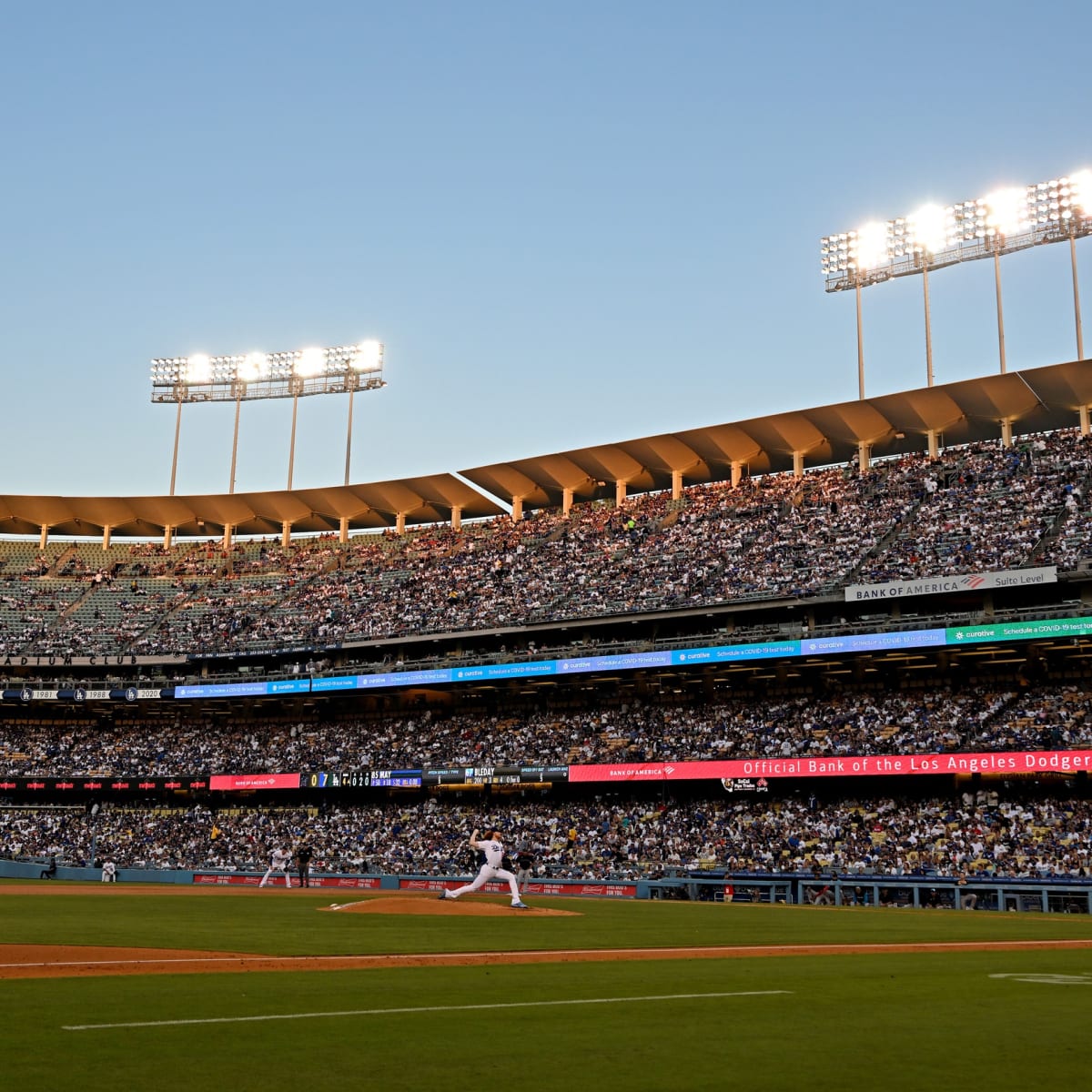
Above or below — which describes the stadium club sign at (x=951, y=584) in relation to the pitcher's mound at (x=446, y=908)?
above

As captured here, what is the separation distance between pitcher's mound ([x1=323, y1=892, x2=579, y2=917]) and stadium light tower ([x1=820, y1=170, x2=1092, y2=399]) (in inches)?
1415

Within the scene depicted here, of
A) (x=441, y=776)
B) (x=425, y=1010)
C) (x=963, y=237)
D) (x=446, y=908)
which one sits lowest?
(x=446, y=908)

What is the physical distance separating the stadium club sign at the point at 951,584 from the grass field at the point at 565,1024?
2825cm

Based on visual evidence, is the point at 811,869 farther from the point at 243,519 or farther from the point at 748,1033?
the point at 243,519

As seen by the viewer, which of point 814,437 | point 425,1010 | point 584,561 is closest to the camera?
point 425,1010

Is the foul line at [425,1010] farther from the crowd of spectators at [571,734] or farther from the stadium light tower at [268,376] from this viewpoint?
the stadium light tower at [268,376]

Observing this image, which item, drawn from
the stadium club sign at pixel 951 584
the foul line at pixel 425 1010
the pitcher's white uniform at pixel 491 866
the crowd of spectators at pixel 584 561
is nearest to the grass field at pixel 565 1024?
the foul line at pixel 425 1010

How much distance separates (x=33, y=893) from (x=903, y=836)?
26.0 metres

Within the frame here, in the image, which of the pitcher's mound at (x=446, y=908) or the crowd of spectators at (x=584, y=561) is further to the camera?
the crowd of spectators at (x=584, y=561)

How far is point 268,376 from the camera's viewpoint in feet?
238

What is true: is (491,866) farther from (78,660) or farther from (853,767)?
(78,660)

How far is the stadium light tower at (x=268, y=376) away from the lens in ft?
235

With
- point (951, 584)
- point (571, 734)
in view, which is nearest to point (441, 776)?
point (571, 734)

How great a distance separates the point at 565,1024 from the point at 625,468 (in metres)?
55.0
